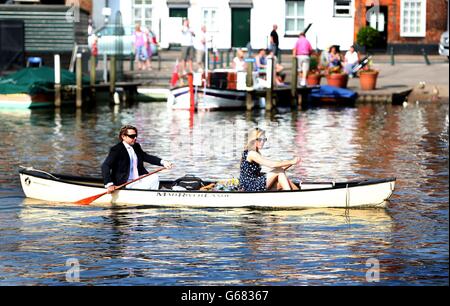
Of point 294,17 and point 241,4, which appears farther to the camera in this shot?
point 241,4

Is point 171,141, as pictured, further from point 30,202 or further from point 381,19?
point 381,19

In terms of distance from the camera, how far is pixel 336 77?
173 ft

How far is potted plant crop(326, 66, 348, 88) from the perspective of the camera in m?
52.7

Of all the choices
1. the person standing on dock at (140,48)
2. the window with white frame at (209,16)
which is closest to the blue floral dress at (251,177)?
the person standing on dock at (140,48)

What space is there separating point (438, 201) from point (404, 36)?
157 feet

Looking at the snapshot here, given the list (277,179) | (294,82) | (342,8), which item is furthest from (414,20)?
(277,179)

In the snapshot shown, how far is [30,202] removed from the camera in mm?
26125

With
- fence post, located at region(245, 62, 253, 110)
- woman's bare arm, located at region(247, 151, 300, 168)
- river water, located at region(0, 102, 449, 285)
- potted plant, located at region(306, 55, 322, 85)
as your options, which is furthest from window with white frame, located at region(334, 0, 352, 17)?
woman's bare arm, located at region(247, 151, 300, 168)

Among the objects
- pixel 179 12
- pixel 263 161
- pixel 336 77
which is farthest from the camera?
pixel 179 12

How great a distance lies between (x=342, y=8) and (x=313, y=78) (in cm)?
2205

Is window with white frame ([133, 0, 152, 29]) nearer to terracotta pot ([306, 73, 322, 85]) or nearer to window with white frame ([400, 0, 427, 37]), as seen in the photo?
A: window with white frame ([400, 0, 427, 37])

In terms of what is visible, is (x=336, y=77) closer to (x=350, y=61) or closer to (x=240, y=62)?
(x=350, y=61)

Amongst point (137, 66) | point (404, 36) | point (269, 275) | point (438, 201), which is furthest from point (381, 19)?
point (269, 275)

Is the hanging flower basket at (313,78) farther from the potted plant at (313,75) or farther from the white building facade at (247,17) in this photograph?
the white building facade at (247,17)
